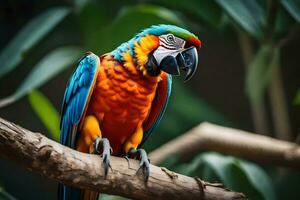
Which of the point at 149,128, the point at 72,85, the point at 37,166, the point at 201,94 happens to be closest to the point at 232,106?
the point at 201,94

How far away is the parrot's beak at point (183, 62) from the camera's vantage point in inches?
48.5

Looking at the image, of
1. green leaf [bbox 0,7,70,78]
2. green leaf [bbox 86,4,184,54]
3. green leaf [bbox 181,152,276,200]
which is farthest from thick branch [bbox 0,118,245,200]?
green leaf [bbox 0,7,70,78]

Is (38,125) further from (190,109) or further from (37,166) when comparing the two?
(37,166)

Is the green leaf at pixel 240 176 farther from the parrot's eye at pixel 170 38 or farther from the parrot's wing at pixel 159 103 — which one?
the parrot's eye at pixel 170 38

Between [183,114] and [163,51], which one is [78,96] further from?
[183,114]

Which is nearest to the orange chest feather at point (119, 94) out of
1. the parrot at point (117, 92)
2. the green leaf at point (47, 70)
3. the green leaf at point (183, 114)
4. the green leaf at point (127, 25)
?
the parrot at point (117, 92)

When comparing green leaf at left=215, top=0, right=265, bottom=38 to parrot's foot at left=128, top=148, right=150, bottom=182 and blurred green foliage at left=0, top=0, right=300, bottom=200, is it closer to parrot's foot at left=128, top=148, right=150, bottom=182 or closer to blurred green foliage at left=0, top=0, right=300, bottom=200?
blurred green foliage at left=0, top=0, right=300, bottom=200

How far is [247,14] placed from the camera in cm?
185

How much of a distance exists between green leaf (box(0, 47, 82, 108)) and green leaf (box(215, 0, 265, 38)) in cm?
66

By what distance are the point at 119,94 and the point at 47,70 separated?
29.2 inches

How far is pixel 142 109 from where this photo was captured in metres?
1.37

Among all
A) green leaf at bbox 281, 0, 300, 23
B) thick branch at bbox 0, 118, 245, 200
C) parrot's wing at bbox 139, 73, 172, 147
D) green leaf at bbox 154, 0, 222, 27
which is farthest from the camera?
green leaf at bbox 154, 0, 222, 27

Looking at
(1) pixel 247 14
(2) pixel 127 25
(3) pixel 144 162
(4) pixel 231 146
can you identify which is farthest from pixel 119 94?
(4) pixel 231 146

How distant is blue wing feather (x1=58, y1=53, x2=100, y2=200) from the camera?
4.31 feet
